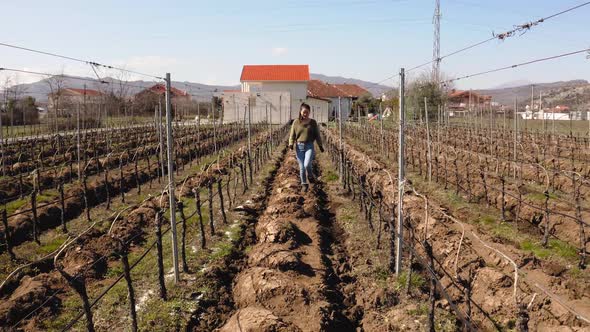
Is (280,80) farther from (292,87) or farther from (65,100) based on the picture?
(65,100)

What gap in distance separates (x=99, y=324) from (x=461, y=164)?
1276 cm

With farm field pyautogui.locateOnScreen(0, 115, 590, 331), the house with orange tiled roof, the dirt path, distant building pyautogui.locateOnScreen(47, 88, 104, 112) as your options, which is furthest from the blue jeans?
the house with orange tiled roof

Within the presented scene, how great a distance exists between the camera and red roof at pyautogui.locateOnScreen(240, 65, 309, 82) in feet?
192

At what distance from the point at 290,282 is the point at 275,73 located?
55717 mm

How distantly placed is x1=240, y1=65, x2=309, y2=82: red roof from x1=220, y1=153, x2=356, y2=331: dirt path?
167 ft

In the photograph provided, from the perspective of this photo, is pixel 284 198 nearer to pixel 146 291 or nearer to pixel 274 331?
pixel 146 291

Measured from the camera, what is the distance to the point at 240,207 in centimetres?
1011

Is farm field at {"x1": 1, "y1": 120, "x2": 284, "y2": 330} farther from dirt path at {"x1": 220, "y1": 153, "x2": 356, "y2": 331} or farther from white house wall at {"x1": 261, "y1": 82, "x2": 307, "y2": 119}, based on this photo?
white house wall at {"x1": 261, "y1": 82, "x2": 307, "y2": 119}

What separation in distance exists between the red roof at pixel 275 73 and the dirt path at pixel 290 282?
167 ft

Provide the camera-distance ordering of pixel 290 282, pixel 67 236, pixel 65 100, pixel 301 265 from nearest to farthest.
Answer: pixel 290 282 < pixel 301 265 < pixel 67 236 < pixel 65 100

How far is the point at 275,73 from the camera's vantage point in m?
59.7

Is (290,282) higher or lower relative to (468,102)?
lower

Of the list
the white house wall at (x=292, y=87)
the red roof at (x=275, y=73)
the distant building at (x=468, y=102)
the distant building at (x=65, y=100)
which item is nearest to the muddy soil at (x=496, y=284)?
the distant building at (x=65, y=100)

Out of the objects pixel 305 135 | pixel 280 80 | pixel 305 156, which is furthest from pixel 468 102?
pixel 305 135
